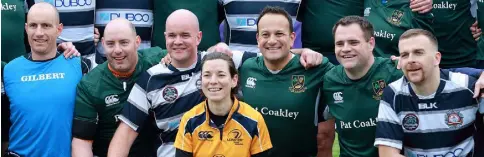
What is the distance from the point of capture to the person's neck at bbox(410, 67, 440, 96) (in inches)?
262

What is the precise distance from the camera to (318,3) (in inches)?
349

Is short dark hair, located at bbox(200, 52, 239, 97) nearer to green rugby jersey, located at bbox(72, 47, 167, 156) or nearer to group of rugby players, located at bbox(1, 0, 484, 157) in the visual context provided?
group of rugby players, located at bbox(1, 0, 484, 157)

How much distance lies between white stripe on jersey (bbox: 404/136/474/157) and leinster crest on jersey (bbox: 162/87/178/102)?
6.82ft

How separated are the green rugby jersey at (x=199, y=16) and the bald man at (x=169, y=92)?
1227 millimetres

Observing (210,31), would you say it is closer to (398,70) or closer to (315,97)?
(315,97)

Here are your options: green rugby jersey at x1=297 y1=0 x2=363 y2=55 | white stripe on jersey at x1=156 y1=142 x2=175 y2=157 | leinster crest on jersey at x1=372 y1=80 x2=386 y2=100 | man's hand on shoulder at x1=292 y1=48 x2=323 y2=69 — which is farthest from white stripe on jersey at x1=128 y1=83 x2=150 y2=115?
green rugby jersey at x1=297 y1=0 x2=363 y2=55

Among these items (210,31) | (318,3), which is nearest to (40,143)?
(210,31)

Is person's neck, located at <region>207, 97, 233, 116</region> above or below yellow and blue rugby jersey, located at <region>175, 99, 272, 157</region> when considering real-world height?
above

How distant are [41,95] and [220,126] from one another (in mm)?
1904

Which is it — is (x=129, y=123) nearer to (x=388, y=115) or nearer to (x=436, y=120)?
(x=388, y=115)

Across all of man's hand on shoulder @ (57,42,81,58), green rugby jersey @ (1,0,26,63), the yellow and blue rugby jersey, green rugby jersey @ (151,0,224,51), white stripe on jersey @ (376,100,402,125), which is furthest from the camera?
green rugby jersey @ (151,0,224,51)

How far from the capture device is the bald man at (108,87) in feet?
24.5

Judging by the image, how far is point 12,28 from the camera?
849cm

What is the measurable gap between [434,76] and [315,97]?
1151mm
